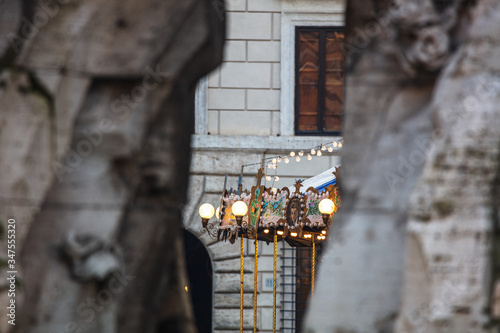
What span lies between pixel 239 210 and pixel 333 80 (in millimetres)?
4658

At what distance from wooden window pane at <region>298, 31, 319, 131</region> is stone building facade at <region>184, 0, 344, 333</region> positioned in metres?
0.18

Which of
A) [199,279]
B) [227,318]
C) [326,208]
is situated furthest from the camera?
[199,279]

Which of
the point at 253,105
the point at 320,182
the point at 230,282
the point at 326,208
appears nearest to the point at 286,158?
the point at 253,105

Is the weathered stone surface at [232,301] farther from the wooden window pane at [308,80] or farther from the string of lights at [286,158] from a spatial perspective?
the wooden window pane at [308,80]

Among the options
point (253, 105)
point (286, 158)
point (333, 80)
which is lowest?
point (286, 158)

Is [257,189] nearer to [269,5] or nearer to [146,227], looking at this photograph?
[269,5]

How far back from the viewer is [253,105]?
2097 centimetres

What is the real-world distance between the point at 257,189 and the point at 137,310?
881 centimetres

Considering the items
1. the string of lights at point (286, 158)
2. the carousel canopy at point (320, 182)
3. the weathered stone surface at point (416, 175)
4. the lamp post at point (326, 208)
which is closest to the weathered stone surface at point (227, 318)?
the string of lights at point (286, 158)

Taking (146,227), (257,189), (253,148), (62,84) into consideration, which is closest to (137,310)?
(146,227)

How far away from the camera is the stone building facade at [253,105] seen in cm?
2077

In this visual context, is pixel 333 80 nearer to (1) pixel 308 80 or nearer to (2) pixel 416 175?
(1) pixel 308 80

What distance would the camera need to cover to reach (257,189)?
→ 17.0 metres

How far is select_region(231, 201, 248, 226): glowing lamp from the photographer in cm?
1686
